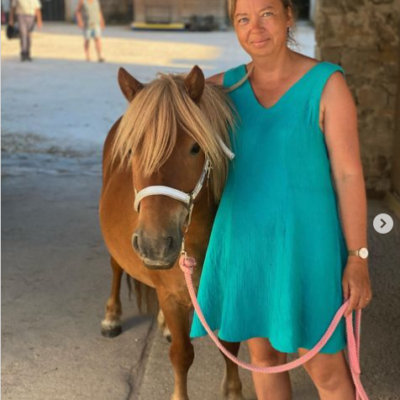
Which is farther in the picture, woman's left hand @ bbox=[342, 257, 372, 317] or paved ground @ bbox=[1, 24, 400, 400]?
paved ground @ bbox=[1, 24, 400, 400]

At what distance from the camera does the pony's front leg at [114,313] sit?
352cm

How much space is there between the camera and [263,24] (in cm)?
195

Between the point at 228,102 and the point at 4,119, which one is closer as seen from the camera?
the point at 228,102

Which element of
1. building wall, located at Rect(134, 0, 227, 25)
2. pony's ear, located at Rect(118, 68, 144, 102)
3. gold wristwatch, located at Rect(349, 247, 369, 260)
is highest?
pony's ear, located at Rect(118, 68, 144, 102)

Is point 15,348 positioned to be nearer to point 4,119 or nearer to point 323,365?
point 323,365

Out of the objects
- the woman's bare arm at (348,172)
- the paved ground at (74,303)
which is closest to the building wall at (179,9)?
the paved ground at (74,303)

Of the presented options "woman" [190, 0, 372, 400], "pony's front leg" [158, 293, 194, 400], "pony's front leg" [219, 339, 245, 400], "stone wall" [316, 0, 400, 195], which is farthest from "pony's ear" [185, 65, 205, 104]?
"stone wall" [316, 0, 400, 195]

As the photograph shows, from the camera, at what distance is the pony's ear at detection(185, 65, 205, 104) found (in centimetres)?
201

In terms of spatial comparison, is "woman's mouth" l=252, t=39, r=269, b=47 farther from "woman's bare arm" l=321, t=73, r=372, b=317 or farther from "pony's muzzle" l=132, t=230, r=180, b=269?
"pony's muzzle" l=132, t=230, r=180, b=269

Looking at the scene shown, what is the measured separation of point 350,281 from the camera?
191 cm

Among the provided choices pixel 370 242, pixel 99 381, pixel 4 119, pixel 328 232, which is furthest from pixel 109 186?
pixel 4 119

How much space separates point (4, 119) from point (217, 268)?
8032 mm

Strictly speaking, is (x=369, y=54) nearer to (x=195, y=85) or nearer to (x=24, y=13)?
(x=195, y=85)

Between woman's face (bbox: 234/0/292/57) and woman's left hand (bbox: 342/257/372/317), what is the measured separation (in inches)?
25.9
